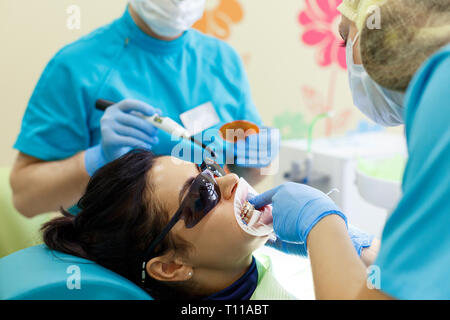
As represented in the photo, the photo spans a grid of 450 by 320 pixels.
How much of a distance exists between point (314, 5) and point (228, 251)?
2.07 metres

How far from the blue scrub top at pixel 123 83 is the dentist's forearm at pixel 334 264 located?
2.64 feet

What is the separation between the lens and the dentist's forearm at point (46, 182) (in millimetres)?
1331

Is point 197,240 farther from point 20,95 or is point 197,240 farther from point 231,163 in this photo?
point 20,95

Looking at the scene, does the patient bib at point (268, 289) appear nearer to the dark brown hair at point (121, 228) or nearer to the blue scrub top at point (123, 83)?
the dark brown hair at point (121, 228)

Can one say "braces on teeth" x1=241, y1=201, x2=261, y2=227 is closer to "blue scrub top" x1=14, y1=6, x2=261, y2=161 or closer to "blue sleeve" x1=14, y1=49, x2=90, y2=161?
"blue scrub top" x1=14, y1=6, x2=261, y2=161

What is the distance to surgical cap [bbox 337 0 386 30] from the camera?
0.74 m

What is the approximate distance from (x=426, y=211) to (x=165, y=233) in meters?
0.63

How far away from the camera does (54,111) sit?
134cm

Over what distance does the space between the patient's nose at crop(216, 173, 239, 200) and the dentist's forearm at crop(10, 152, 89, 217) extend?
505mm

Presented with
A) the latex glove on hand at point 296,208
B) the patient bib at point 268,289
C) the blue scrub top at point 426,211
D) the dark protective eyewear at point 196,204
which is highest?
the blue scrub top at point 426,211

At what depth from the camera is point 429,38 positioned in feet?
2.12

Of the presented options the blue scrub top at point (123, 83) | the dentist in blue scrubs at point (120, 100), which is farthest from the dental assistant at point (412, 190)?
the blue scrub top at point (123, 83)

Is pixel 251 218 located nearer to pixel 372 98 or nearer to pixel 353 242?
pixel 353 242
